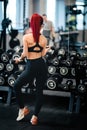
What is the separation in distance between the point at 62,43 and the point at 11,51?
14.1 feet

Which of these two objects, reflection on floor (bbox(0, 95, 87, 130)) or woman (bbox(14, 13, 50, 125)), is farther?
reflection on floor (bbox(0, 95, 87, 130))

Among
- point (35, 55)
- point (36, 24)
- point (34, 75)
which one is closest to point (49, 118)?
point (34, 75)

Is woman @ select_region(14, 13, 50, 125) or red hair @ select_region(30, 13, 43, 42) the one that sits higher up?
red hair @ select_region(30, 13, 43, 42)

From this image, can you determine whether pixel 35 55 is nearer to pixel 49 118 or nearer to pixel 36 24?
pixel 36 24

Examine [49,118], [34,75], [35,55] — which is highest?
[35,55]

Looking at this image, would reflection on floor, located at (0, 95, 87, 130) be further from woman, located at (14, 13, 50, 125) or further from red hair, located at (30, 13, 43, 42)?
red hair, located at (30, 13, 43, 42)

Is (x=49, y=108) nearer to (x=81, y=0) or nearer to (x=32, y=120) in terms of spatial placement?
(x=32, y=120)

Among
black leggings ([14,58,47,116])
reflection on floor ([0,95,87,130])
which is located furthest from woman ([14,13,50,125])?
reflection on floor ([0,95,87,130])

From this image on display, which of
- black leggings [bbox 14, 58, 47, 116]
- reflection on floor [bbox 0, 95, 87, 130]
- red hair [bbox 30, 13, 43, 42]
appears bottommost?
reflection on floor [bbox 0, 95, 87, 130]

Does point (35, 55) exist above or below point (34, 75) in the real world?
above

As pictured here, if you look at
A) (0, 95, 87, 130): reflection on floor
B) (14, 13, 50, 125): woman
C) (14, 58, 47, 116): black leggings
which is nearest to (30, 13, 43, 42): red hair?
(14, 13, 50, 125): woman

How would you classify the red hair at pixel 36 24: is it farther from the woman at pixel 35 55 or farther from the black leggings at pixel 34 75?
the black leggings at pixel 34 75

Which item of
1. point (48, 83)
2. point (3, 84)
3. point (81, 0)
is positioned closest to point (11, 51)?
point (3, 84)

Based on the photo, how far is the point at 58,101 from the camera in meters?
4.59
